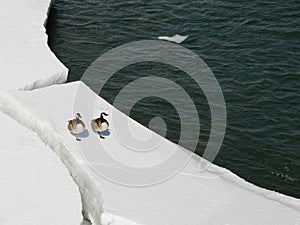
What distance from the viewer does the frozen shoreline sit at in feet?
39.8

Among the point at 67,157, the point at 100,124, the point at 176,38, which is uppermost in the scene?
the point at 100,124

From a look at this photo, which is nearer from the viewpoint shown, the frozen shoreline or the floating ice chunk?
the frozen shoreline

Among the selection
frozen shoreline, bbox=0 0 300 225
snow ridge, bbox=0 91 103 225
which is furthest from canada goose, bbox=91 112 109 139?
snow ridge, bbox=0 91 103 225

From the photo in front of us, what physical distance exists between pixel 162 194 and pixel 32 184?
2.35 meters

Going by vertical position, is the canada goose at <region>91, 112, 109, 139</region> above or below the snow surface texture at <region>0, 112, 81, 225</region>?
above

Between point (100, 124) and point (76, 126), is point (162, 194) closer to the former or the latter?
point (100, 124)

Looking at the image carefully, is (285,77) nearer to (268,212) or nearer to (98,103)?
(98,103)

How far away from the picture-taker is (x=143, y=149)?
14.1m

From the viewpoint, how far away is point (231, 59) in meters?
19.2

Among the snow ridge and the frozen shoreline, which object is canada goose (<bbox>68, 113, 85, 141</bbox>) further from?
the snow ridge

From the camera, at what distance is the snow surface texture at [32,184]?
11.9m

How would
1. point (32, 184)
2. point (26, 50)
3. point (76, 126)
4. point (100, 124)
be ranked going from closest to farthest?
1. point (32, 184)
2. point (76, 126)
3. point (100, 124)
4. point (26, 50)

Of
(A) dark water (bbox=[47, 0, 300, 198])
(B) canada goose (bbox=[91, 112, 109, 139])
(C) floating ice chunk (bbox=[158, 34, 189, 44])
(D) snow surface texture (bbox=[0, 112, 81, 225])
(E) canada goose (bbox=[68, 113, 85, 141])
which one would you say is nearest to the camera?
(D) snow surface texture (bbox=[0, 112, 81, 225])

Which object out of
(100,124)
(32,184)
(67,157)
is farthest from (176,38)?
(32,184)
